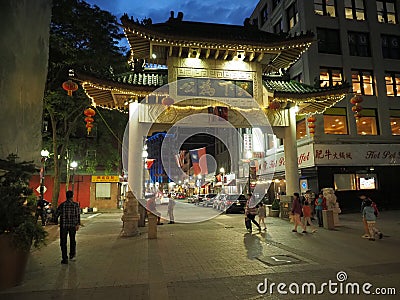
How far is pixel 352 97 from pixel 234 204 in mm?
12540

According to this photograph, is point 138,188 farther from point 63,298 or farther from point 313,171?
point 313,171

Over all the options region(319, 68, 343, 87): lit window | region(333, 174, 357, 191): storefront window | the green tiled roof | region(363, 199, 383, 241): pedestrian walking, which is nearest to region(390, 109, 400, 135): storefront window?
region(319, 68, 343, 87): lit window

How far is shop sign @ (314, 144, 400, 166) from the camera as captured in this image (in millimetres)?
21766

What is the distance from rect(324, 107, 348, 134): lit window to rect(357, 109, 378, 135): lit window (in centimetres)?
140

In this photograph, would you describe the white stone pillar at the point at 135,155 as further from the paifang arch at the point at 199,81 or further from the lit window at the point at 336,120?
the lit window at the point at 336,120

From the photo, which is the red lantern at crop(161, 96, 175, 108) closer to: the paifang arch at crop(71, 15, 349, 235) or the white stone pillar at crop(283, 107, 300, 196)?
the paifang arch at crop(71, 15, 349, 235)

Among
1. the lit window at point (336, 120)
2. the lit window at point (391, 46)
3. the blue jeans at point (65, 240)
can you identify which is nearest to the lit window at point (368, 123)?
the lit window at point (336, 120)

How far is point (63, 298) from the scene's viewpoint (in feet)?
17.9

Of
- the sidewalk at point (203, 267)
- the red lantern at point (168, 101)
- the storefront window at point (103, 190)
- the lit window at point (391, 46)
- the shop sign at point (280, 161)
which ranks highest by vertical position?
the lit window at point (391, 46)

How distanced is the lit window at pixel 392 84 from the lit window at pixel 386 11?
501 cm

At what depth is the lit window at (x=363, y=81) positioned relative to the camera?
24.3 m

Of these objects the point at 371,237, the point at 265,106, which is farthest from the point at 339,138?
the point at 371,237

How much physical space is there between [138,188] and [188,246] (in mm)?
4571

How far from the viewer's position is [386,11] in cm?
2612
